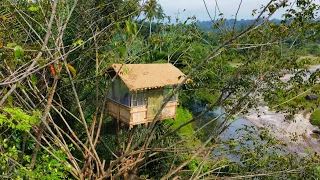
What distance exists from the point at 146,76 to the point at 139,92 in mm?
575

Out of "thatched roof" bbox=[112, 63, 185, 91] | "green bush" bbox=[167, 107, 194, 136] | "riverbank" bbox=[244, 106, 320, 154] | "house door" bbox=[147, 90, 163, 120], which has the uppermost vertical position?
"thatched roof" bbox=[112, 63, 185, 91]

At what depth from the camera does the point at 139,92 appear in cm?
1009

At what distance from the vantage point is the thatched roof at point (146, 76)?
31.9 feet

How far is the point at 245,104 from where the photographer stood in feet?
27.5

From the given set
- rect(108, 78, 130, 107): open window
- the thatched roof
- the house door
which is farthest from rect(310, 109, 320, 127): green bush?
rect(108, 78, 130, 107): open window

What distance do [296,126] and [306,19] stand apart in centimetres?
1840

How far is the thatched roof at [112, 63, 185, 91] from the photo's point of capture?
9.73 metres

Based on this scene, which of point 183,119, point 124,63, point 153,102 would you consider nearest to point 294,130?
point 183,119

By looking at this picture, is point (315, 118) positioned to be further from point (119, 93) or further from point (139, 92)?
point (119, 93)

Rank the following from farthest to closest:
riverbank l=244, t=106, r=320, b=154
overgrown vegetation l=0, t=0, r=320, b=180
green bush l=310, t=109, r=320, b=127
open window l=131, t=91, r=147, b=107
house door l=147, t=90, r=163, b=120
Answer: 1. green bush l=310, t=109, r=320, b=127
2. riverbank l=244, t=106, r=320, b=154
3. house door l=147, t=90, r=163, b=120
4. open window l=131, t=91, r=147, b=107
5. overgrown vegetation l=0, t=0, r=320, b=180

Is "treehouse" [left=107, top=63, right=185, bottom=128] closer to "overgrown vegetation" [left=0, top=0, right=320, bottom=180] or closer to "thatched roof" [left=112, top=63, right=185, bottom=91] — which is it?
"thatched roof" [left=112, top=63, right=185, bottom=91]

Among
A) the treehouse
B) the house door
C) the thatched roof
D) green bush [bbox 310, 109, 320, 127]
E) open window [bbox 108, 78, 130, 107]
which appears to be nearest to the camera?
the thatched roof

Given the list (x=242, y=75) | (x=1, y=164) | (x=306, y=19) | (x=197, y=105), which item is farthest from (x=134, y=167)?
(x=197, y=105)

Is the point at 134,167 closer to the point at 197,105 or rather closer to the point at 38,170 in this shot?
the point at 38,170
